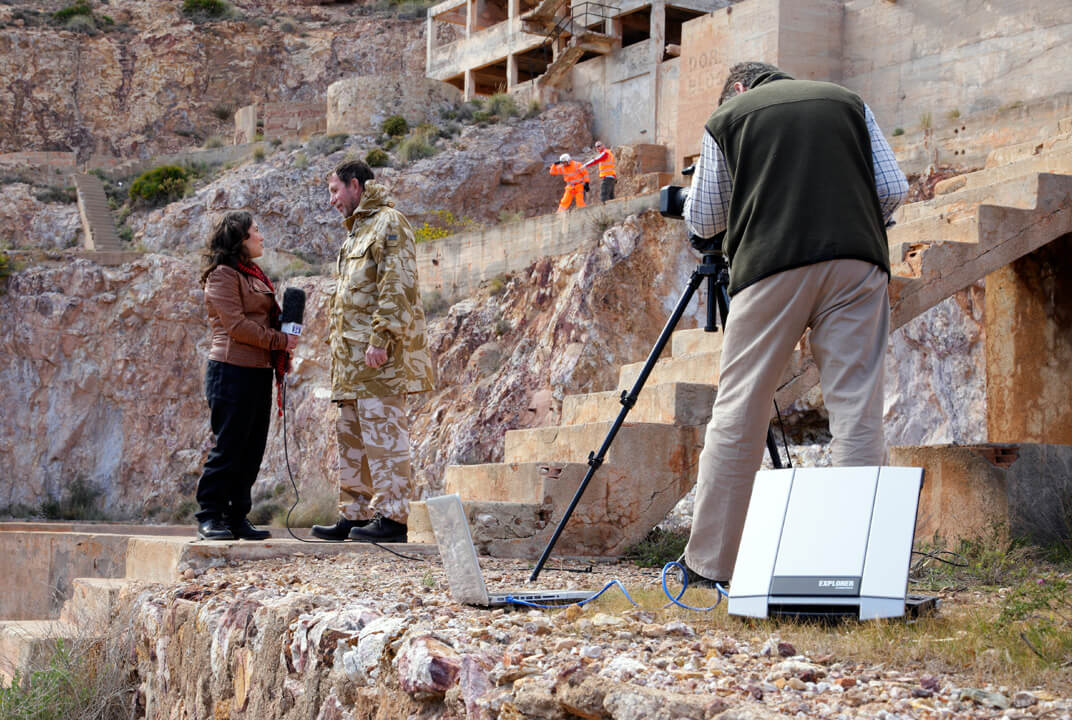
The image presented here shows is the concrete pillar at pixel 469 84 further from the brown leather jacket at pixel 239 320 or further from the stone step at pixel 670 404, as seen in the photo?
the brown leather jacket at pixel 239 320

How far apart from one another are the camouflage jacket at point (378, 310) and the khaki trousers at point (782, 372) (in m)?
2.76

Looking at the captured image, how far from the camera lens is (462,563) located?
4.14 m

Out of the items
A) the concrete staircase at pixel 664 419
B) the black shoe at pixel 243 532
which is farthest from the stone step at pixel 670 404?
the black shoe at pixel 243 532

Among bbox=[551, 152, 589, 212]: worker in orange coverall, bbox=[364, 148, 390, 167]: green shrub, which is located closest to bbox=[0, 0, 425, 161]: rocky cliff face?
bbox=[364, 148, 390, 167]: green shrub

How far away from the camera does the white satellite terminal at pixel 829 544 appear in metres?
3.30

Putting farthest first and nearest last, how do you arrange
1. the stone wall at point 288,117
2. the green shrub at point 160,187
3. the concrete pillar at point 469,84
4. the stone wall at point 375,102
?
the stone wall at point 288,117 → the concrete pillar at point 469,84 → the green shrub at point 160,187 → the stone wall at point 375,102

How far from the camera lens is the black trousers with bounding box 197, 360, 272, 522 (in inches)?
263

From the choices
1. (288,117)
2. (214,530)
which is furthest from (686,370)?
(288,117)

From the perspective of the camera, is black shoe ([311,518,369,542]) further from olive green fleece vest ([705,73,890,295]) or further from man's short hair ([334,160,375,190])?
olive green fleece vest ([705,73,890,295])

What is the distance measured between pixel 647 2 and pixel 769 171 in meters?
31.6

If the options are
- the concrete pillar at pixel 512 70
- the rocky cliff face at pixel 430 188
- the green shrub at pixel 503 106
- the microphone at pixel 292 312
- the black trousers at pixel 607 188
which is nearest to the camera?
the microphone at pixel 292 312

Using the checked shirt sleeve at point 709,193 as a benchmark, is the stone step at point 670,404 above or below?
below

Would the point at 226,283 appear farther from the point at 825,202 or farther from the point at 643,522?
the point at 825,202

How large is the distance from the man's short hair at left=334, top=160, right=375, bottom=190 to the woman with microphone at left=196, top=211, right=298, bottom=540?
60 cm
